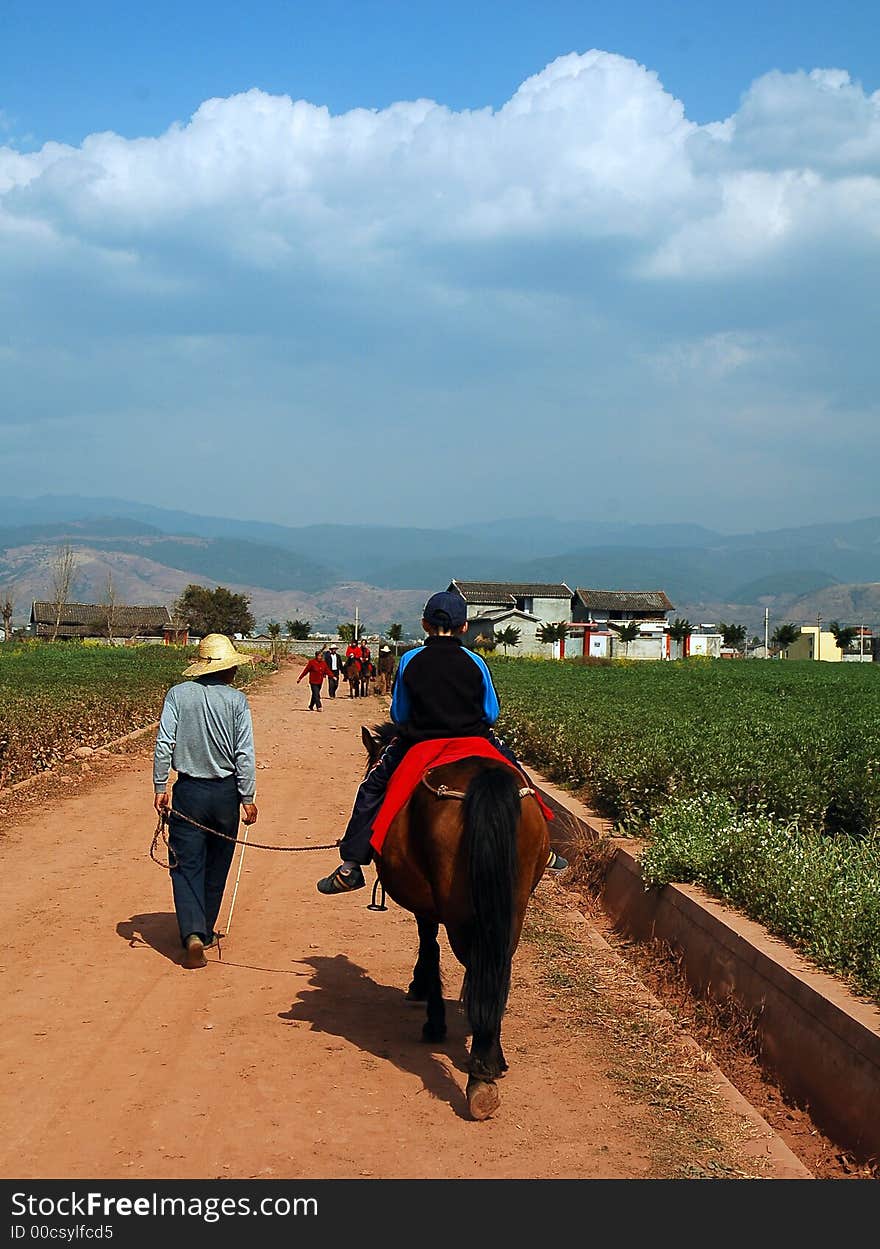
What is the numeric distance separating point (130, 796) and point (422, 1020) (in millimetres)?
9492

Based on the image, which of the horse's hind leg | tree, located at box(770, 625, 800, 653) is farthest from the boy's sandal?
tree, located at box(770, 625, 800, 653)

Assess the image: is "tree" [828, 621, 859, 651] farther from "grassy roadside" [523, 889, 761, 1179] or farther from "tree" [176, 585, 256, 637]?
"grassy roadside" [523, 889, 761, 1179]

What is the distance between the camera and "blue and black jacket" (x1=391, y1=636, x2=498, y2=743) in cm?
643

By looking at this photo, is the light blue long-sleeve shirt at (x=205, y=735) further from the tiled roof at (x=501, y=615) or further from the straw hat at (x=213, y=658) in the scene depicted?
the tiled roof at (x=501, y=615)

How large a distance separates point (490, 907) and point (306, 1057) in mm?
1525

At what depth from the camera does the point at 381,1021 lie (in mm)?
6973

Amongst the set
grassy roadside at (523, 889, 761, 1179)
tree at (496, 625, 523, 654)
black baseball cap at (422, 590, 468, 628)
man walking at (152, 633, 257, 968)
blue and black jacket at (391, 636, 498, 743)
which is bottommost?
grassy roadside at (523, 889, 761, 1179)

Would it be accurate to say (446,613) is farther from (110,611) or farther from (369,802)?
(110,611)

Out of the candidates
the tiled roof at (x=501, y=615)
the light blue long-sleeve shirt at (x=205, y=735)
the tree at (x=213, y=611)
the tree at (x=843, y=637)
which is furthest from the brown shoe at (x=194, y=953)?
the tree at (x=213, y=611)

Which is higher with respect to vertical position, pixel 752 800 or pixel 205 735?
pixel 205 735

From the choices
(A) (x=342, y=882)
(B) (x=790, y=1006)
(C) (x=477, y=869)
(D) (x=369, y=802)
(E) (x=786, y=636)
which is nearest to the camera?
(C) (x=477, y=869)

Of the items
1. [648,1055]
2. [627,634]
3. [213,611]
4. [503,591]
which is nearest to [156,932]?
[648,1055]
